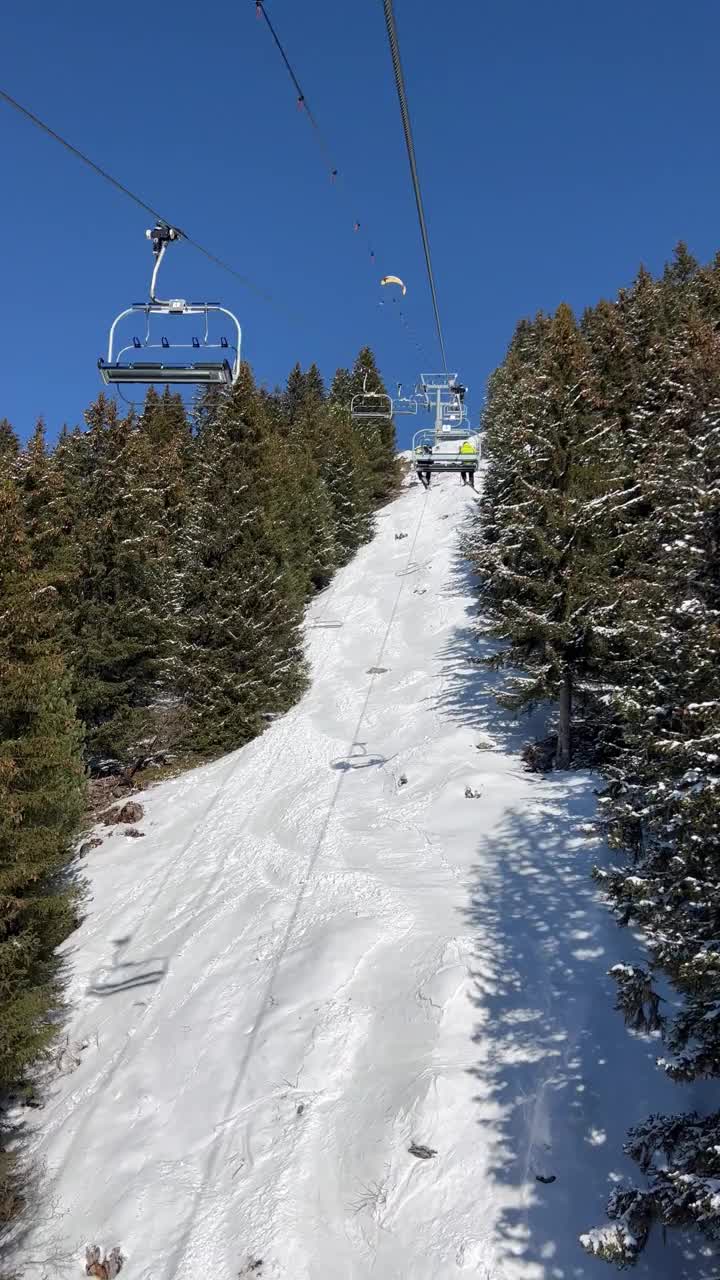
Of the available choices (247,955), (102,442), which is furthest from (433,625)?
(247,955)

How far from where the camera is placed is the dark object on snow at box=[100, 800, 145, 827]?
22.3 meters

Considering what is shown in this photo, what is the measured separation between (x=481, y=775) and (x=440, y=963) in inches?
312

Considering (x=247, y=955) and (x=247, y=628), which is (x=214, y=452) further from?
(x=247, y=955)

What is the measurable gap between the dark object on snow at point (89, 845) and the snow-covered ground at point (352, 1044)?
15.9 inches

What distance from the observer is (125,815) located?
2238 centimetres

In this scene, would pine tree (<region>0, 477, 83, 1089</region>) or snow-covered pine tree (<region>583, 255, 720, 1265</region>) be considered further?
pine tree (<region>0, 477, 83, 1089</region>)

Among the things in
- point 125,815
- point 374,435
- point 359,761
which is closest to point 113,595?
point 125,815

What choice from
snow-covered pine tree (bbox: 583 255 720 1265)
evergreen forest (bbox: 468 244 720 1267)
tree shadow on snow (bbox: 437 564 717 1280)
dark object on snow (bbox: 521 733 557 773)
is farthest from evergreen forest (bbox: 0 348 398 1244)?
snow-covered pine tree (bbox: 583 255 720 1265)

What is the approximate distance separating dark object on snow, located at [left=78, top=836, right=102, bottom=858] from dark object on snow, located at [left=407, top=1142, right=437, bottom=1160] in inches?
534

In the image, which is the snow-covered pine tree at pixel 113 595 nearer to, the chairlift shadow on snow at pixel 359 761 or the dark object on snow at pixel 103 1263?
the chairlift shadow on snow at pixel 359 761

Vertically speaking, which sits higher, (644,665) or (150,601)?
(150,601)

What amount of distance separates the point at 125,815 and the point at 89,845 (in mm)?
1846

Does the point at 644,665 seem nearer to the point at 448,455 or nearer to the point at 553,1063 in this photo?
the point at 553,1063

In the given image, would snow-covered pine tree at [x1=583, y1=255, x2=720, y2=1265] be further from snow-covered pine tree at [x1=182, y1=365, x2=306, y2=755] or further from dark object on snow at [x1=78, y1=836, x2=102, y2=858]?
snow-covered pine tree at [x1=182, y1=365, x2=306, y2=755]
